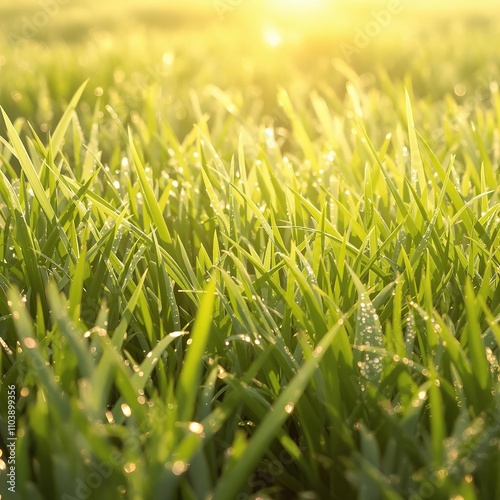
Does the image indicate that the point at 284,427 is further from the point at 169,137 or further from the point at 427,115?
the point at 427,115

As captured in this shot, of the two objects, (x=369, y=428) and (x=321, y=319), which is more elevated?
(x=321, y=319)

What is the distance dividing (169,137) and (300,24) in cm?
373

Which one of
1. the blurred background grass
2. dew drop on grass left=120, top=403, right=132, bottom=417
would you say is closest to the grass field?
dew drop on grass left=120, top=403, right=132, bottom=417

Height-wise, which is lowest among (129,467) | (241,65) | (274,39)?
(129,467)

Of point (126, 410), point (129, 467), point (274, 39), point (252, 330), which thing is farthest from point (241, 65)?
point (129, 467)

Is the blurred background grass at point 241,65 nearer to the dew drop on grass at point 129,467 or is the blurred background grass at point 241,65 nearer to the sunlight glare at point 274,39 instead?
the sunlight glare at point 274,39

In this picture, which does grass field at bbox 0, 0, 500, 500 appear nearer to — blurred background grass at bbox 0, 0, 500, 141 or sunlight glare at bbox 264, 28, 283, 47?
blurred background grass at bbox 0, 0, 500, 141

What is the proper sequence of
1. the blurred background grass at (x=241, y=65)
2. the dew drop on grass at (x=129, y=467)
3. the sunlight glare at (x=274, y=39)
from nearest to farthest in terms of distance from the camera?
the dew drop on grass at (x=129, y=467)
the blurred background grass at (x=241, y=65)
the sunlight glare at (x=274, y=39)

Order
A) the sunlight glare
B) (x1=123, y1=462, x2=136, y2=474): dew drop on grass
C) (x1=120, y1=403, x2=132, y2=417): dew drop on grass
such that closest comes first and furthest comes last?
1. (x1=123, y1=462, x2=136, y2=474): dew drop on grass
2. (x1=120, y1=403, x2=132, y2=417): dew drop on grass
3. the sunlight glare

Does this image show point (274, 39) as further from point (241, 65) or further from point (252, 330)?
point (252, 330)

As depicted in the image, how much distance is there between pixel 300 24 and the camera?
202 inches

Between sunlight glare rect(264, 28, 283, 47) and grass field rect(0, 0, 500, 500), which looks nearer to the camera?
grass field rect(0, 0, 500, 500)

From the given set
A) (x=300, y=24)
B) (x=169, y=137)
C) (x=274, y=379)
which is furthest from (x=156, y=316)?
(x=300, y=24)

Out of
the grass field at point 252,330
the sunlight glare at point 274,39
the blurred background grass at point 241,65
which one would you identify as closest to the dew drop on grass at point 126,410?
the grass field at point 252,330
